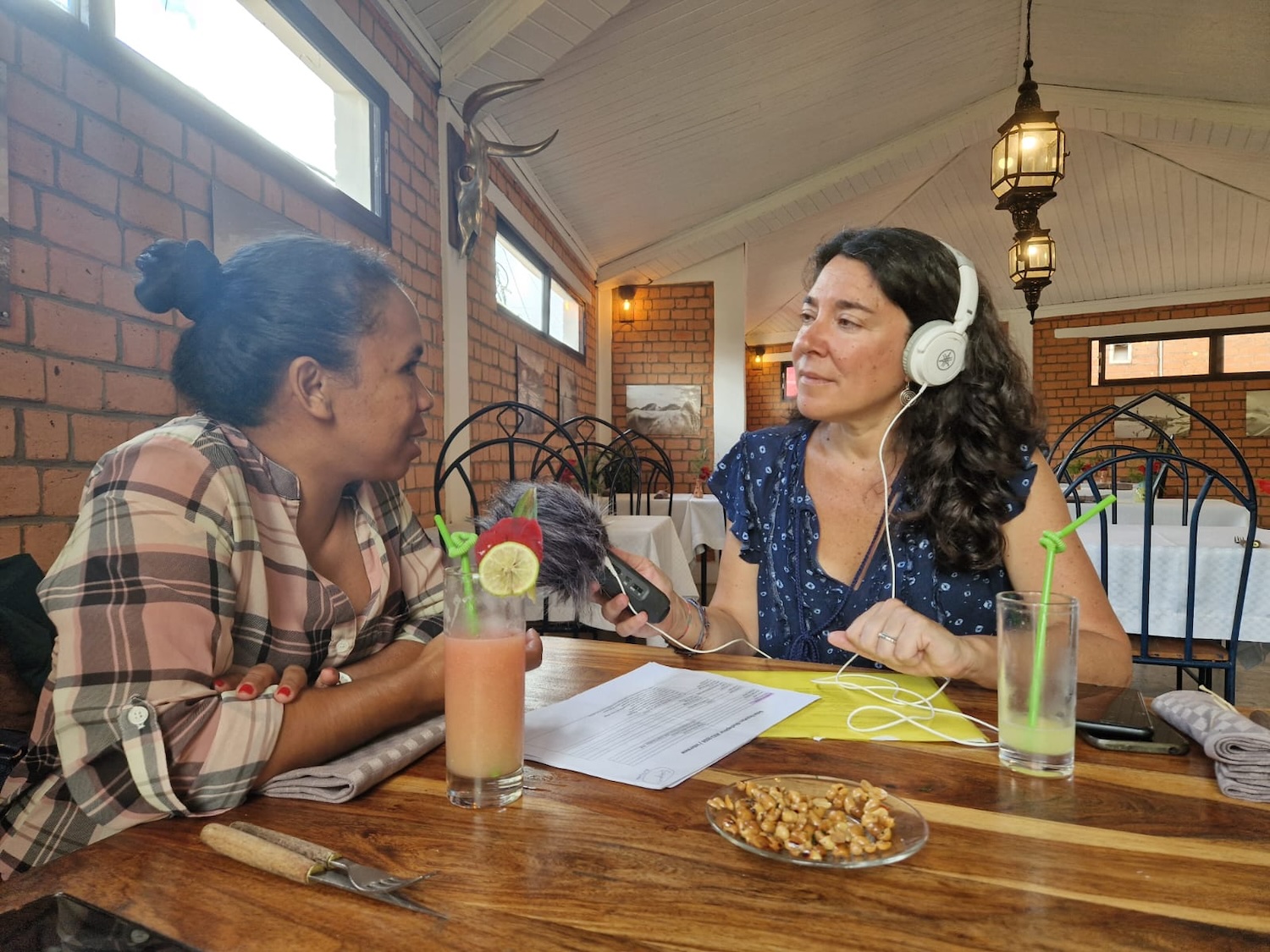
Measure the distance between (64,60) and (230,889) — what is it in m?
1.68

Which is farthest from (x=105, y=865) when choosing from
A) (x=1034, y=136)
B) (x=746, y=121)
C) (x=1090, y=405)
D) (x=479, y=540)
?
(x=1090, y=405)

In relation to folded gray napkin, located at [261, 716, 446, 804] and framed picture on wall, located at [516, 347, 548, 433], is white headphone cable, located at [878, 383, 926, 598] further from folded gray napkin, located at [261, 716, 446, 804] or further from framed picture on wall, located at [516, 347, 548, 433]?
framed picture on wall, located at [516, 347, 548, 433]

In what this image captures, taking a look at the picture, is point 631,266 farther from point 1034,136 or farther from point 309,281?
point 309,281

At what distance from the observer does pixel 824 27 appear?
160 inches

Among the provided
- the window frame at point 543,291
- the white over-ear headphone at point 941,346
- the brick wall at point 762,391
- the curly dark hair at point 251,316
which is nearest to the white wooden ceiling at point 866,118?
the window frame at point 543,291

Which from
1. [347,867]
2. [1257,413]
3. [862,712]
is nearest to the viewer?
[347,867]

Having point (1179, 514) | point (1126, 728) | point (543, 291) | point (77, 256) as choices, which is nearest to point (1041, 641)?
point (1126, 728)

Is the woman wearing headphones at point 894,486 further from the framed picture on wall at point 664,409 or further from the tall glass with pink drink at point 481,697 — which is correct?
the framed picture on wall at point 664,409

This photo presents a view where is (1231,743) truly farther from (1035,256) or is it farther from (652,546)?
(1035,256)

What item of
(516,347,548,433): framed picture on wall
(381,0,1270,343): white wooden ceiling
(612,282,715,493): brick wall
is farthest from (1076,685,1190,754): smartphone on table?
(612,282,715,493): brick wall

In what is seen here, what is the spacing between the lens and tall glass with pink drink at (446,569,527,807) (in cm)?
64

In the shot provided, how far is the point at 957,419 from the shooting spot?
1361 millimetres

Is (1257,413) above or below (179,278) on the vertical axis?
above

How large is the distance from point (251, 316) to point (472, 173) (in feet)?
9.61
